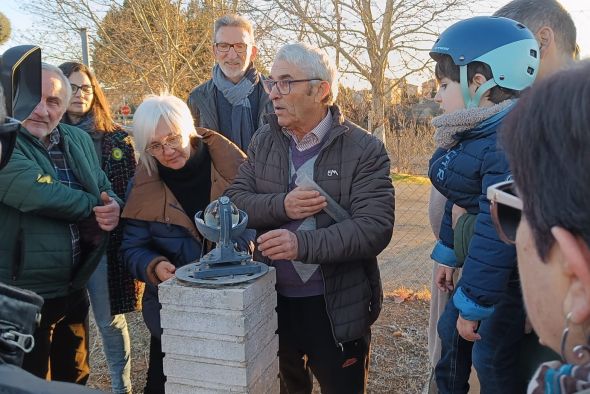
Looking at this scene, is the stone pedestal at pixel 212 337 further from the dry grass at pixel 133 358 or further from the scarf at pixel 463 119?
the dry grass at pixel 133 358

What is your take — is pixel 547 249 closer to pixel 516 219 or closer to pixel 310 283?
pixel 516 219

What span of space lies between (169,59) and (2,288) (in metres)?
14.5

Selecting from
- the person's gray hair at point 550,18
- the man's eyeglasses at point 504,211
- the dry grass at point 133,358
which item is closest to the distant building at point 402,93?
the dry grass at point 133,358

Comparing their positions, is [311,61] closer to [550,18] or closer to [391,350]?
[550,18]

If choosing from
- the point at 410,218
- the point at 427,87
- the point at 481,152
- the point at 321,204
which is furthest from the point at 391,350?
the point at 427,87

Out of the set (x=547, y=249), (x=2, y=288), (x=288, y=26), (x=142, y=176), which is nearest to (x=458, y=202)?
(x=547, y=249)

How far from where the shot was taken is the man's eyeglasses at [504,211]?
135 cm

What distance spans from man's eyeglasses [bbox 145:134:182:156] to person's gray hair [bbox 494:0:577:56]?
1824mm

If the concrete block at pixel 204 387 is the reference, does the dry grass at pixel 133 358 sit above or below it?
below

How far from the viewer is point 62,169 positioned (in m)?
3.02

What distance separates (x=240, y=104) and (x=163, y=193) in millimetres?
1266

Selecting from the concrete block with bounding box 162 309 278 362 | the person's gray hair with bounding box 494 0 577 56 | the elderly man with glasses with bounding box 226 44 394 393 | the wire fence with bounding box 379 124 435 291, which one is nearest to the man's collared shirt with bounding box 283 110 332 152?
the elderly man with glasses with bounding box 226 44 394 393

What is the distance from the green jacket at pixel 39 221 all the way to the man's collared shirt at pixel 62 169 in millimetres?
37

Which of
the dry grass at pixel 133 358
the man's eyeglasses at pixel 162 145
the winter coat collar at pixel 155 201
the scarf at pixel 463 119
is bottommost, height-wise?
the dry grass at pixel 133 358
